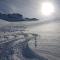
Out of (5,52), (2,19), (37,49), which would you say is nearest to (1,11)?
(2,19)

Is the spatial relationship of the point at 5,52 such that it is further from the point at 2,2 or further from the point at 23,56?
the point at 2,2

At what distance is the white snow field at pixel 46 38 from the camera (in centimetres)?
144

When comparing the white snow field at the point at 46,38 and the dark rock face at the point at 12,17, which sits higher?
the dark rock face at the point at 12,17

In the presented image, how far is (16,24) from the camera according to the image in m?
1.46

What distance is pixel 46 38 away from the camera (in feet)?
4.82

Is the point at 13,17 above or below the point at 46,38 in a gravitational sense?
above

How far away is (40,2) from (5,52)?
2.18 feet

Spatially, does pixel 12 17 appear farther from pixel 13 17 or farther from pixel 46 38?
pixel 46 38

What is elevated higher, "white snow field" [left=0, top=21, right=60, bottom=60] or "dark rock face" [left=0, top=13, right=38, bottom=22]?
"dark rock face" [left=0, top=13, right=38, bottom=22]

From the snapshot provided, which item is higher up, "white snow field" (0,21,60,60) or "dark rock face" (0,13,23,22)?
"dark rock face" (0,13,23,22)

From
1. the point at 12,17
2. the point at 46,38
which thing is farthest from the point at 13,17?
the point at 46,38

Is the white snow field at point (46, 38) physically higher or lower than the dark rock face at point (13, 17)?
lower

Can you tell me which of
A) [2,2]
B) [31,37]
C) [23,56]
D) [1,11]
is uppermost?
[2,2]

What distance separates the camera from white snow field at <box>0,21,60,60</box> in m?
1.44
